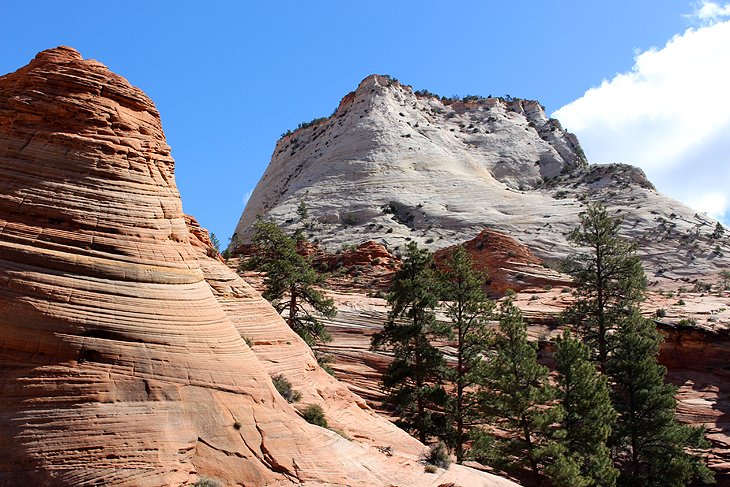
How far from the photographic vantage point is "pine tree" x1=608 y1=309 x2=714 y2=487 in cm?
2283

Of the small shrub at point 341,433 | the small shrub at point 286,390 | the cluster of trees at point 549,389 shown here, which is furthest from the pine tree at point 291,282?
the small shrub at point 341,433

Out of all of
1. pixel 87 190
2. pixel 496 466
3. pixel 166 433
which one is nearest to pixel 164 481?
pixel 166 433

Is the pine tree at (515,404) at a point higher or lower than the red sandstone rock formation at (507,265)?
lower

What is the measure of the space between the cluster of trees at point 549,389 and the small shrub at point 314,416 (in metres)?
7.28

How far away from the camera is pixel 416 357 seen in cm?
2473

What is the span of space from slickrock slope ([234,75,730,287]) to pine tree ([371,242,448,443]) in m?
33.2

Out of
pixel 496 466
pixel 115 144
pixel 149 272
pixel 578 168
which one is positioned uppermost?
pixel 578 168

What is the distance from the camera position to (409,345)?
25.6 meters

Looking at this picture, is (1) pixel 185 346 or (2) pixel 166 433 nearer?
(2) pixel 166 433

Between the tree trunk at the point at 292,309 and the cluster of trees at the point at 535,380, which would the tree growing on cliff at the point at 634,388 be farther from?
the tree trunk at the point at 292,309

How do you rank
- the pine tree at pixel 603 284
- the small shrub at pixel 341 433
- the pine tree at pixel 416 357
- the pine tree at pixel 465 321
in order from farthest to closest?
the pine tree at pixel 603 284 < the pine tree at pixel 465 321 < the pine tree at pixel 416 357 < the small shrub at pixel 341 433

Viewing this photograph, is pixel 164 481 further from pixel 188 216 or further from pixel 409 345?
pixel 409 345

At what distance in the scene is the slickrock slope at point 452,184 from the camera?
60.6m

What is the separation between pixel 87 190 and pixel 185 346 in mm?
3837
